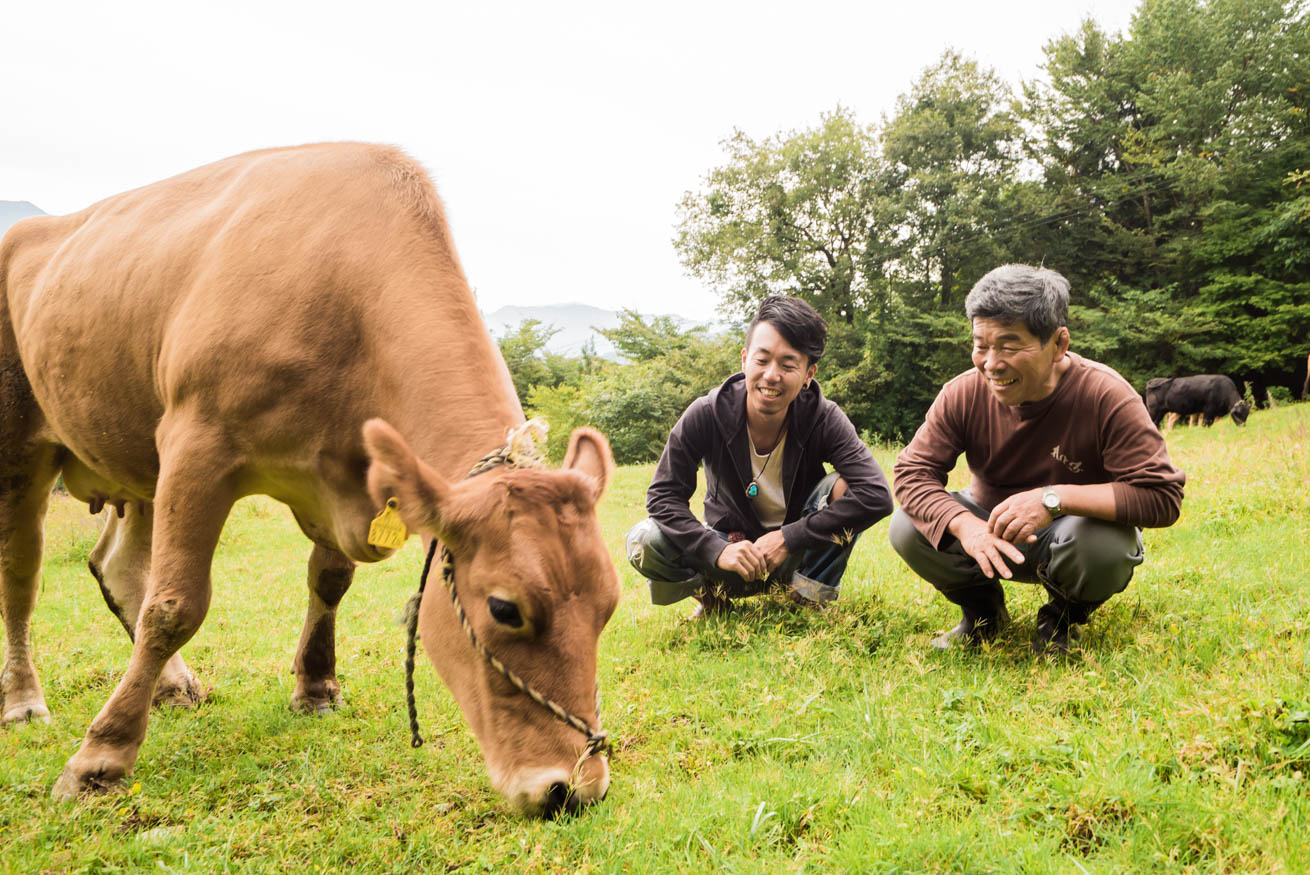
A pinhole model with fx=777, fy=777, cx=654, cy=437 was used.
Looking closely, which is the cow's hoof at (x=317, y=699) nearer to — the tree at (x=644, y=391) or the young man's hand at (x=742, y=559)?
the young man's hand at (x=742, y=559)

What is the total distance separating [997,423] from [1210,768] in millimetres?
1845

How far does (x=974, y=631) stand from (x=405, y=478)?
2.98 meters

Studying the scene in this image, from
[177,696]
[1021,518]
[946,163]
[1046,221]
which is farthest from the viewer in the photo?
[946,163]

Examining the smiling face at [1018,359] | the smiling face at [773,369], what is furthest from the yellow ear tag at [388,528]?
the smiling face at [1018,359]

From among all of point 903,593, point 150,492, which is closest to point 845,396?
point 903,593

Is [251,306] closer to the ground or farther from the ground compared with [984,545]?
farther from the ground

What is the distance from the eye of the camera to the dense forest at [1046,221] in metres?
27.7

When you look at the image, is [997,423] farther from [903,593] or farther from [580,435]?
[580,435]

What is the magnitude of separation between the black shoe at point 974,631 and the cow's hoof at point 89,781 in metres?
3.65

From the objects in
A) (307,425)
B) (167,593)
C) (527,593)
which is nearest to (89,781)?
(167,593)

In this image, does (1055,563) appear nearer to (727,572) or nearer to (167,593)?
(727,572)

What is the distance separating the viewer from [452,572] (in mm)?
2615

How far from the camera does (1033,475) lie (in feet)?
12.6

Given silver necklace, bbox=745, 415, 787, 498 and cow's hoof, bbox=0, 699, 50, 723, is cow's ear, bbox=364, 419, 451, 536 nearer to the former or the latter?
silver necklace, bbox=745, 415, 787, 498
